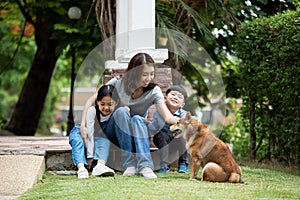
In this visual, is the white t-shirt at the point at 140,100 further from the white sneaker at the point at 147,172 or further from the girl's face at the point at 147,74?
the white sneaker at the point at 147,172

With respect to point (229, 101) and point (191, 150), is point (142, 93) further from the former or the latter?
point (229, 101)

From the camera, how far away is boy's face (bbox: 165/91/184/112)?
5.88 meters

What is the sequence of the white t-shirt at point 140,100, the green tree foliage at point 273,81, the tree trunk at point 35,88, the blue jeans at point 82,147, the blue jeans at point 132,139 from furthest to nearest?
the tree trunk at point 35,88, the green tree foliage at point 273,81, the white t-shirt at point 140,100, the blue jeans at point 82,147, the blue jeans at point 132,139

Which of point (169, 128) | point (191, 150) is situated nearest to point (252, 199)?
point (191, 150)

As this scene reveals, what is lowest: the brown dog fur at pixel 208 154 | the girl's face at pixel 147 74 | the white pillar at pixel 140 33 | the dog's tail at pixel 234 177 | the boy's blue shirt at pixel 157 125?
the dog's tail at pixel 234 177

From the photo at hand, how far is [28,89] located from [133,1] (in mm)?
5786

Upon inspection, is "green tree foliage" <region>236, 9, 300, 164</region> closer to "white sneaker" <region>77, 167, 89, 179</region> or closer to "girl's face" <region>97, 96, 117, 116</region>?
A: "girl's face" <region>97, 96, 117, 116</region>

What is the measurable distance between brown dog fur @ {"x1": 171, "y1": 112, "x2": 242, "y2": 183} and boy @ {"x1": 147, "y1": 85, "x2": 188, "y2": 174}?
0.48 meters

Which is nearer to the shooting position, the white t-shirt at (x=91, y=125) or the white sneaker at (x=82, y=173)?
the white sneaker at (x=82, y=173)

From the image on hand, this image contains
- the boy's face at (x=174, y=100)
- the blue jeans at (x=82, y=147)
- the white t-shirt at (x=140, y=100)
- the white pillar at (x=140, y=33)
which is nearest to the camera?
the blue jeans at (x=82, y=147)

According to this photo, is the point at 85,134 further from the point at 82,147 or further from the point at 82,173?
the point at 82,173

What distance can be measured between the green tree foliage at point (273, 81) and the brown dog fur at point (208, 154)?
164 centimetres

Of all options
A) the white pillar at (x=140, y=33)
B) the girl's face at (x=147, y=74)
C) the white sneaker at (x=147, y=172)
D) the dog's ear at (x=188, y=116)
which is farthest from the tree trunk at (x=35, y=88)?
the dog's ear at (x=188, y=116)

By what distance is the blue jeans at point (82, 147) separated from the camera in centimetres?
559
